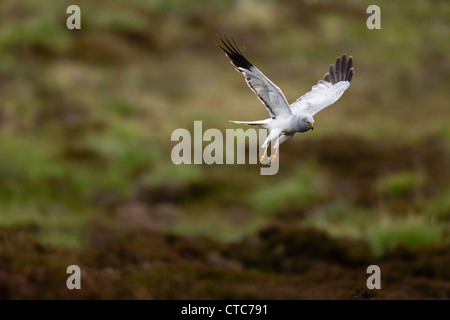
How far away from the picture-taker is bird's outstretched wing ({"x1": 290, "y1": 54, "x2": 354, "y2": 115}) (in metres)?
4.55

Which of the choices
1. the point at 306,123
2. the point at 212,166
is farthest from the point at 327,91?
the point at 212,166

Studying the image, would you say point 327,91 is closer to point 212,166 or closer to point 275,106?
point 275,106

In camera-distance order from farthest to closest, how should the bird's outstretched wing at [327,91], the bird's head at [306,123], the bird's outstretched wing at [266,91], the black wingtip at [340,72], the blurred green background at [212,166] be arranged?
1. the blurred green background at [212,166]
2. the black wingtip at [340,72]
3. the bird's outstretched wing at [327,91]
4. the bird's outstretched wing at [266,91]
5. the bird's head at [306,123]

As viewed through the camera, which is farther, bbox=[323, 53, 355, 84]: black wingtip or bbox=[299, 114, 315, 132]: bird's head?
bbox=[323, 53, 355, 84]: black wingtip

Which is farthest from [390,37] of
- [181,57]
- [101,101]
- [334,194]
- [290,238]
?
[290,238]

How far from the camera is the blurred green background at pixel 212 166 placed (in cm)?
545

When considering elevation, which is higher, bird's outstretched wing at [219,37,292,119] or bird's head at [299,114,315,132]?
bird's outstretched wing at [219,37,292,119]

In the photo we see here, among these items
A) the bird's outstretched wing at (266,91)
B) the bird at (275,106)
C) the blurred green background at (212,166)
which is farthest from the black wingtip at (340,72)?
the blurred green background at (212,166)

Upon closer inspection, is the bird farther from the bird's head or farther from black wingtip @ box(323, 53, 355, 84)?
black wingtip @ box(323, 53, 355, 84)

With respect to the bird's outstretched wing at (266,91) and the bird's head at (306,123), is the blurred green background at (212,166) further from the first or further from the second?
the bird's outstretched wing at (266,91)

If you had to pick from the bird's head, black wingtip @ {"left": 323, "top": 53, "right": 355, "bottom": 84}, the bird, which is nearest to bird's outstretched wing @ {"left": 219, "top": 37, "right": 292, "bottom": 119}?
the bird

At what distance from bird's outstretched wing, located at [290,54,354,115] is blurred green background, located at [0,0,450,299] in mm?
1387

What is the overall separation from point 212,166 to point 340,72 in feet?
21.9

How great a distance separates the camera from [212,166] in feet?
38.8
